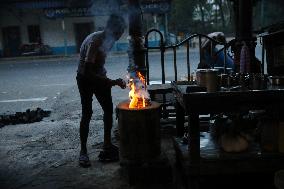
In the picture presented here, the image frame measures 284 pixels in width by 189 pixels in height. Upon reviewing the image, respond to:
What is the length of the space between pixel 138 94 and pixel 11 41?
32.3 metres

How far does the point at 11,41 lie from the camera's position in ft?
113

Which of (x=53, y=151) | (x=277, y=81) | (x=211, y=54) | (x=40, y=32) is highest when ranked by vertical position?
(x=40, y=32)

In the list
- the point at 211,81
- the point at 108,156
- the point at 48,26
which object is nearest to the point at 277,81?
the point at 211,81

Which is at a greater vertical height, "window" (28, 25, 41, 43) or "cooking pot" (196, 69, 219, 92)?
"window" (28, 25, 41, 43)

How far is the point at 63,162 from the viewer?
571cm

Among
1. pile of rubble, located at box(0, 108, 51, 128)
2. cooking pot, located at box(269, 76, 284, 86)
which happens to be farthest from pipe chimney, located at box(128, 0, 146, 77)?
pile of rubble, located at box(0, 108, 51, 128)

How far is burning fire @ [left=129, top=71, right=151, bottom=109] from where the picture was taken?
5.00m

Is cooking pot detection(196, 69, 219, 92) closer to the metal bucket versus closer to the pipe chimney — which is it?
the metal bucket

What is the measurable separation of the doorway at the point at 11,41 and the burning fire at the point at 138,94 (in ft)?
103

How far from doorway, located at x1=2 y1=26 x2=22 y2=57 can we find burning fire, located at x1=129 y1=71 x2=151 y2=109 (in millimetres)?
31315

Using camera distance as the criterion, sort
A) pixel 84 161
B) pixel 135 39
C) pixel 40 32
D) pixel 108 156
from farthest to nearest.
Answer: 1. pixel 40 32
2. pixel 135 39
3. pixel 108 156
4. pixel 84 161

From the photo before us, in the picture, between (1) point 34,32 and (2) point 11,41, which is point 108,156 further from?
(2) point 11,41

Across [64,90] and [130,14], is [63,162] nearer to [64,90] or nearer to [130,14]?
[130,14]

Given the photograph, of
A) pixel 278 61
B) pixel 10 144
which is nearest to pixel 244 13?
pixel 278 61
